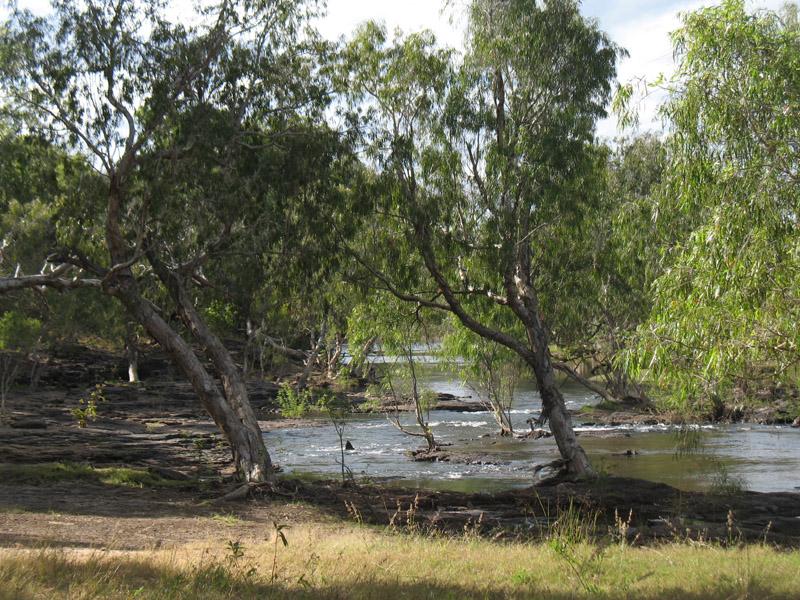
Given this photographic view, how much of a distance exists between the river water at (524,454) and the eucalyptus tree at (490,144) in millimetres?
2980

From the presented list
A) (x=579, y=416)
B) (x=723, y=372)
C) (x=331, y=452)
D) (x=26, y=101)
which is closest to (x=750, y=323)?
(x=723, y=372)

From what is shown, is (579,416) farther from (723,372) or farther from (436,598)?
(436,598)

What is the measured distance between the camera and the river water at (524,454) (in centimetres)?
1675

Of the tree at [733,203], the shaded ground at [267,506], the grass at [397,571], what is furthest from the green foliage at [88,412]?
the tree at [733,203]

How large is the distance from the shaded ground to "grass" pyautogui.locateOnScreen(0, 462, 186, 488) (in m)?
0.11

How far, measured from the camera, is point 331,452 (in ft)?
70.4

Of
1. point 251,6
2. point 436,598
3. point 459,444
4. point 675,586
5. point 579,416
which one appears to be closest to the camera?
point 436,598

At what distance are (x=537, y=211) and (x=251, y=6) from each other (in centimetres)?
698

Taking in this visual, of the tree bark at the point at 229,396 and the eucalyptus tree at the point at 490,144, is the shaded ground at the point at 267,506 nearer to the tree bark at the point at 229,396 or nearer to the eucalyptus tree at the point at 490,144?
the tree bark at the point at 229,396

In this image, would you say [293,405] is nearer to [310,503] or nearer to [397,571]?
[310,503]

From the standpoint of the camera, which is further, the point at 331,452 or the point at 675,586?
the point at 331,452

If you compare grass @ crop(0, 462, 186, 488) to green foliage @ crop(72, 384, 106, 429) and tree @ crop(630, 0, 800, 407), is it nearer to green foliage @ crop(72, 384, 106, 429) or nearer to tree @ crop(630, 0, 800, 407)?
green foliage @ crop(72, 384, 106, 429)

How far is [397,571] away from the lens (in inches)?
260

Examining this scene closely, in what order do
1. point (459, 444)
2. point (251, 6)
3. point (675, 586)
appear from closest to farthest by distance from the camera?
point (675, 586)
point (251, 6)
point (459, 444)
